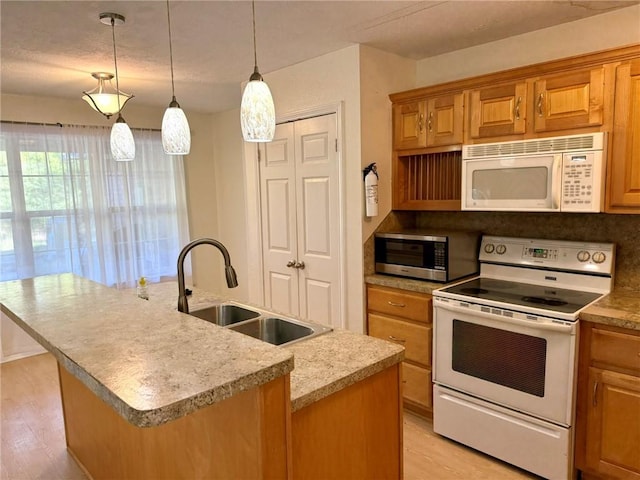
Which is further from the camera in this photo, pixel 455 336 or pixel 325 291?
pixel 325 291

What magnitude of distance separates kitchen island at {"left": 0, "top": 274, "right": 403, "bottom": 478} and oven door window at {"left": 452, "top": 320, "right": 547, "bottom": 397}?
93 centimetres

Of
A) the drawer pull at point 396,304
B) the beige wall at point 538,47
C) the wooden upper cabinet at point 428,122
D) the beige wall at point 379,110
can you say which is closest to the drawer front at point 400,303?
the drawer pull at point 396,304

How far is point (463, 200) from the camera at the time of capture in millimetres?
2652

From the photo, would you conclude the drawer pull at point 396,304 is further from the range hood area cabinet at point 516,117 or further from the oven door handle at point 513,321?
the range hood area cabinet at point 516,117

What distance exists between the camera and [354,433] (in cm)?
144

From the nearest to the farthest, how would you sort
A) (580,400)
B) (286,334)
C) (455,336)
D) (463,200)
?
Result: (286,334), (580,400), (455,336), (463,200)

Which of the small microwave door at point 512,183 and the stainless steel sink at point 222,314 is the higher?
the small microwave door at point 512,183

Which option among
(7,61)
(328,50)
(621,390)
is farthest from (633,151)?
(7,61)

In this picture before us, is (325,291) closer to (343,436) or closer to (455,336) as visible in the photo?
(455,336)

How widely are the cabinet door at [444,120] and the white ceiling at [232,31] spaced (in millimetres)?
386

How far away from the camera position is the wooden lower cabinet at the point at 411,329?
8.71 feet

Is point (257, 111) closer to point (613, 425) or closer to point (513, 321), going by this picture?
point (513, 321)

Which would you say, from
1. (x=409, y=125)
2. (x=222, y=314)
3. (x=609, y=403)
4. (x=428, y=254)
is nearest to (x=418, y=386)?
(x=428, y=254)

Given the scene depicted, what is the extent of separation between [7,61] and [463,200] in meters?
3.10
